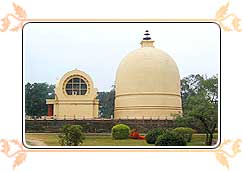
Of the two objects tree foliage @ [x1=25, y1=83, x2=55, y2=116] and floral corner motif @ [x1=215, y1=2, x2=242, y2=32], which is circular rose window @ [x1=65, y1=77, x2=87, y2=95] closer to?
tree foliage @ [x1=25, y1=83, x2=55, y2=116]

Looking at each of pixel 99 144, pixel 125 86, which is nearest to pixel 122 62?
pixel 125 86

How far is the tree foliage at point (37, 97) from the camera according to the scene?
5254mm

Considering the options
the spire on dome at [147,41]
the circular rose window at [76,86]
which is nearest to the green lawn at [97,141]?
the circular rose window at [76,86]

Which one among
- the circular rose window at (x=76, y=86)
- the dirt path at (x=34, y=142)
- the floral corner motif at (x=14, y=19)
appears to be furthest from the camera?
the circular rose window at (x=76, y=86)

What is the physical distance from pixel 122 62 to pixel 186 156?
876 millimetres

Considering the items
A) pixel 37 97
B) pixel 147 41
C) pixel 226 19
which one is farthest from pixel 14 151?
pixel 226 19

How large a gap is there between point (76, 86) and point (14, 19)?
0.76 metres

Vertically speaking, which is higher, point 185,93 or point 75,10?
point 75,10

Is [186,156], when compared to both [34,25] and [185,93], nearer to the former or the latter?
[185,93]

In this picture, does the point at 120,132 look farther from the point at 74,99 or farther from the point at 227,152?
the point at 227,152

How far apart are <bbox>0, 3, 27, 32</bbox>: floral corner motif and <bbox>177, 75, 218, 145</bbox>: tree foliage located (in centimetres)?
135

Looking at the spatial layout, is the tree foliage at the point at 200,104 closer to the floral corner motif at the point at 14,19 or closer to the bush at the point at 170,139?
the bush at the point at 170,139

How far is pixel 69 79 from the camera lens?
538cm

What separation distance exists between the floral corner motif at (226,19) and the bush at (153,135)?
0.93 metres
